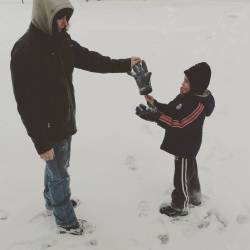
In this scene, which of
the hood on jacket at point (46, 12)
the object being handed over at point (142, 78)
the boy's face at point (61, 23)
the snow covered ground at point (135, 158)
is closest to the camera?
the hood on jacket at point (46, 12)

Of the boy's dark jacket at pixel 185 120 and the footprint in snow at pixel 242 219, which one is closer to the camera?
the boy's dark jacket at pixel 185 120

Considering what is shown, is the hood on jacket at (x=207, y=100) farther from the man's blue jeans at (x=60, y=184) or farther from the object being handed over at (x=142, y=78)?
the man's blue jeans at (x=60, y=184)

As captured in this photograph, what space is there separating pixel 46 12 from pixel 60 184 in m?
1.29

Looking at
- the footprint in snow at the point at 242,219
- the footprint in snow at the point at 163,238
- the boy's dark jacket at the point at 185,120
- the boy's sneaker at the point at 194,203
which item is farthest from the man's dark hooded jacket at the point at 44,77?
the footprint in snow at the point at 242,219

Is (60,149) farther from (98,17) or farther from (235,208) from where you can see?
(98,17)

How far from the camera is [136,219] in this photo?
3682 mm

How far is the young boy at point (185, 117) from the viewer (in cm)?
313

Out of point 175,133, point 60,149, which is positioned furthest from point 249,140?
point 60,149

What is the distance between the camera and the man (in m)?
2.69

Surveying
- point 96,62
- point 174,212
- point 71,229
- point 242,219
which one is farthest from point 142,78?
point 242,219

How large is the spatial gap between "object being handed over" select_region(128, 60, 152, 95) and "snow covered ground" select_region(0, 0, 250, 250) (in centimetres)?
110

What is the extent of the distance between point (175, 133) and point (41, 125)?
1.02 meters

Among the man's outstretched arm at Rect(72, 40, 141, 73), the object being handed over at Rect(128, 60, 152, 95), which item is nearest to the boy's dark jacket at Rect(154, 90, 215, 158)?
the object being handed over at Rect(128, 60, 152, 95)

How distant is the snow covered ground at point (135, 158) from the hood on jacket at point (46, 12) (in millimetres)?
1673
